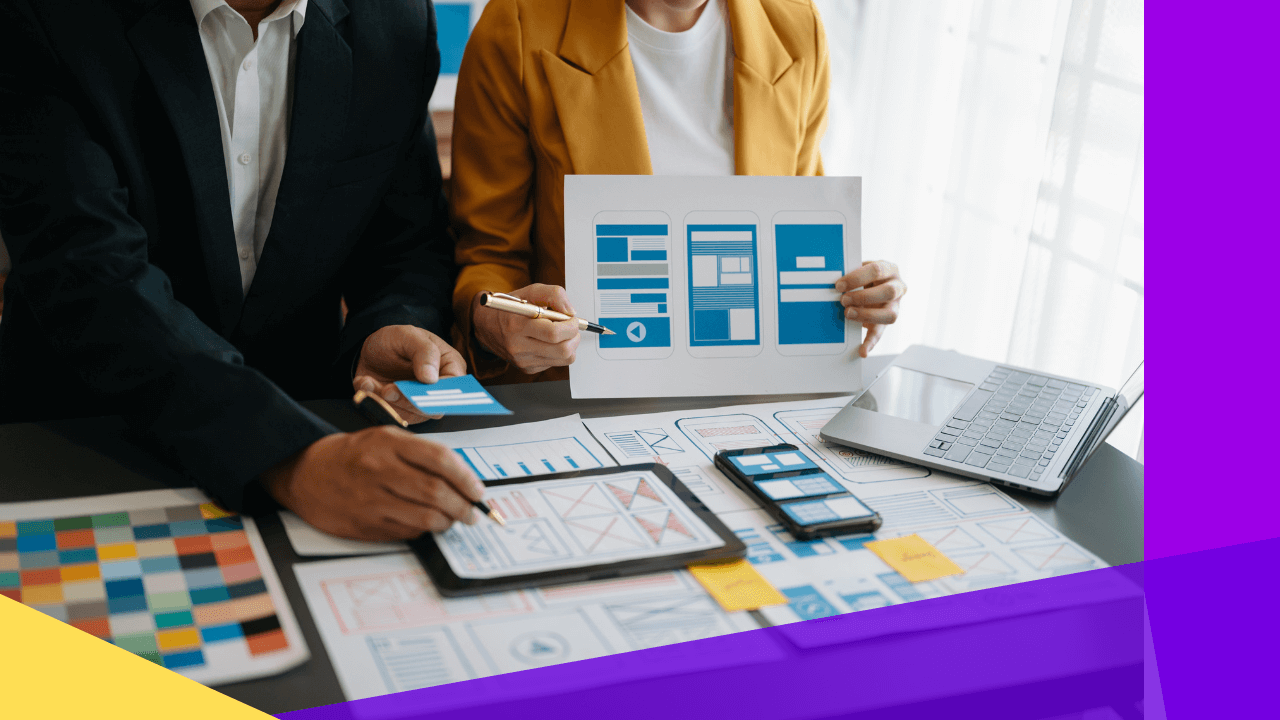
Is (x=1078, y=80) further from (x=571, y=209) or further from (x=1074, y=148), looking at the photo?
(x=571, y=209)

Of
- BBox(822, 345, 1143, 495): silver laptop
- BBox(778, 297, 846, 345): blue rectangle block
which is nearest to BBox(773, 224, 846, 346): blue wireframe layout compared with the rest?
BBox(778, 297, 846, 345): blue rectangle block

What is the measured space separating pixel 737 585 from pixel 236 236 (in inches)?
32.8

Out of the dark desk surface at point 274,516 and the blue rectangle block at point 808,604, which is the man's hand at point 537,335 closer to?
the dark desk surface at point 274,516

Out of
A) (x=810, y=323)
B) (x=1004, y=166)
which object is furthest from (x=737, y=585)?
(x=1004, y=166)

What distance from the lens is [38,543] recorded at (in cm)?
86

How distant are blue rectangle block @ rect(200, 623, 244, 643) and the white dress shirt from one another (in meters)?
0.66

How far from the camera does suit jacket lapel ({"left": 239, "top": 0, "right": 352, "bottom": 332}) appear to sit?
1248 millimetres

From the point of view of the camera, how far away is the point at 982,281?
2.47m

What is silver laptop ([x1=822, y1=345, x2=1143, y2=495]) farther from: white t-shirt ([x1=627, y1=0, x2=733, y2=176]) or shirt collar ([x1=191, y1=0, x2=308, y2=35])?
shirt collar ([x1=191, y1=0, x2=308, y2=35])

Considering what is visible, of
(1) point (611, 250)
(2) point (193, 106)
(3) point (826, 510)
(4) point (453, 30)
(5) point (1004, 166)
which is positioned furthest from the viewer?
(4) point (453, 30)

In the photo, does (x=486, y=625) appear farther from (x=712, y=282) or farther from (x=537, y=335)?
(x=712, y=282)

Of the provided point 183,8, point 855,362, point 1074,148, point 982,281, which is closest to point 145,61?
point 183,8

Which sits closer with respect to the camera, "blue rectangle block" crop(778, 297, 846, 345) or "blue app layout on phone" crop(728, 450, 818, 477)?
"blue app layout on phone" crop(728, 450, 818, 477)

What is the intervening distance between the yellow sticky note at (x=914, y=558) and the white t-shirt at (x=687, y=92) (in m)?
0.71
